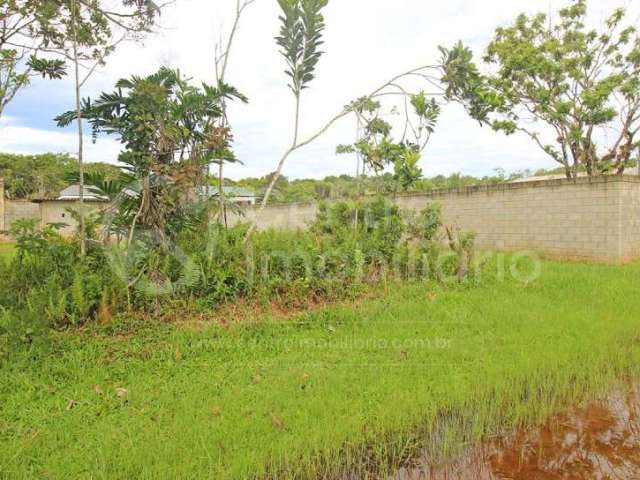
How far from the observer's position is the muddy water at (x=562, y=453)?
2293 millimetres

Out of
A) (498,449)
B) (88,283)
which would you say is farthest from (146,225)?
(498,449)

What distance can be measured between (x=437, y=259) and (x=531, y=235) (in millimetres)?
4517

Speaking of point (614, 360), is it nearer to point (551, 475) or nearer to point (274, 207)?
point (551, 475)

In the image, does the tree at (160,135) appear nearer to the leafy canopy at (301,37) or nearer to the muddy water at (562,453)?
the leafy canopy at (301,37)

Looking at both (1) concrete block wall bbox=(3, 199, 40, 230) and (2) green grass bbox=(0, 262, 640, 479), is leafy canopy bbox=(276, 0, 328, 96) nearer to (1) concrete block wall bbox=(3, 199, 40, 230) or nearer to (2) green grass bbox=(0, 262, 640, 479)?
(2) green grass bbox=(0, 262, 640, 479)

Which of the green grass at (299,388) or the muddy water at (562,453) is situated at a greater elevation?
the green grass at (299,388)

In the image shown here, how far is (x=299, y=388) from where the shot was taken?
3021 millimetres

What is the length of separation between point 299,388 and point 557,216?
8.27 metres

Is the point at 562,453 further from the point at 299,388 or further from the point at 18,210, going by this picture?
the point at 18,210

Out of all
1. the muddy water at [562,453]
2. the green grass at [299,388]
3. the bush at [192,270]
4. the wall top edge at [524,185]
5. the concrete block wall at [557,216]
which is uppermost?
the wall top edge at [524,185]

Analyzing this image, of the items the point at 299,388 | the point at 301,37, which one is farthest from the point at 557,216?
the point at 299,388

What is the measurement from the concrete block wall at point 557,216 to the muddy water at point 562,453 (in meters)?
5.39

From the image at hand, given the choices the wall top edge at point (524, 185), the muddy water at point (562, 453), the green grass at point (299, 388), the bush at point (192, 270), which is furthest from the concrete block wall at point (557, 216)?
the muddy water at point (562, 453)

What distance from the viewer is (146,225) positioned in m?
4.41
